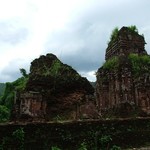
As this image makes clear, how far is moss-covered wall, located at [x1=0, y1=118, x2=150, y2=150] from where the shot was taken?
30.6 ft

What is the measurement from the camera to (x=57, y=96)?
1680 centimetres

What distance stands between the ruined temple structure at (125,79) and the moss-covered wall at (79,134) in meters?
7.86

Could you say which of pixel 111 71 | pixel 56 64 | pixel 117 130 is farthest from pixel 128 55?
pixel 117 130

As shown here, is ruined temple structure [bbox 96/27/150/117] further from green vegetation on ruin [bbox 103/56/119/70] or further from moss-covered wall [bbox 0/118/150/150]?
moss-covered wall [bbox 0/118/150/150]

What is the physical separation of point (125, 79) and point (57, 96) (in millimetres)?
6253

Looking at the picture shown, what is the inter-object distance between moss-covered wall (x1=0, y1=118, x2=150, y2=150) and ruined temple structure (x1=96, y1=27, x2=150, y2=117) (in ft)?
25.8

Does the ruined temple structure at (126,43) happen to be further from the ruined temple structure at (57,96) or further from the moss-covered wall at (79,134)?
the moss-covered wall at (79,134)

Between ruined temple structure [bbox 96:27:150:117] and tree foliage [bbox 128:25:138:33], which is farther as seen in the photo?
tree foliage [bbox 128:25:138:33]

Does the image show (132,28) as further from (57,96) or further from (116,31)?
(57,96)

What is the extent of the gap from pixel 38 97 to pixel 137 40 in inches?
515

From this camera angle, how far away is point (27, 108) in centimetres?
1479

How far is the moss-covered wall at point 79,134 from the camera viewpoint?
934 cm

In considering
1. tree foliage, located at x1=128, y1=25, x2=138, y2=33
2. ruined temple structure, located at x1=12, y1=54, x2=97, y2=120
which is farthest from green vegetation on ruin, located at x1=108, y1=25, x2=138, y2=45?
ruined temple structure, located at x1=12, y1=54, x2=97, y2=120

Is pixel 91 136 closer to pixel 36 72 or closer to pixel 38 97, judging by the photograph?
pixel 38 97
